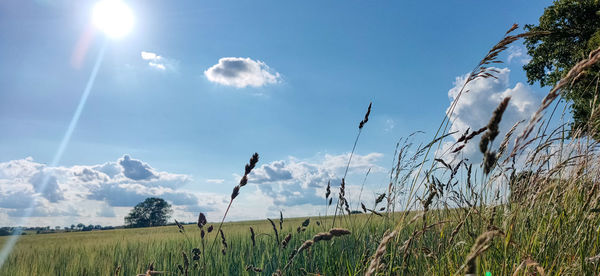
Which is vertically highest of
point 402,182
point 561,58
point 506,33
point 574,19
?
point 574,19

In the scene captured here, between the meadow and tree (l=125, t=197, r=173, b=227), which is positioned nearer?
the meadow

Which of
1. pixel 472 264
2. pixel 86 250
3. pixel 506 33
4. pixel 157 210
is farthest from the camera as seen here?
pixel 157 210

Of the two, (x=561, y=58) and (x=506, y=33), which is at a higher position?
(x=561, y=58)

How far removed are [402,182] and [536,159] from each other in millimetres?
1161

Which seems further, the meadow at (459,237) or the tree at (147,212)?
the tree at (147,212)

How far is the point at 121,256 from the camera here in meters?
4.38

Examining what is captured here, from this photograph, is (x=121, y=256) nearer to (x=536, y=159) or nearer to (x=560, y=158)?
(x=536, y=159)

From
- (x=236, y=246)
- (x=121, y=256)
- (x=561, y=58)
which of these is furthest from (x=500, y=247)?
(x=561, y=58)

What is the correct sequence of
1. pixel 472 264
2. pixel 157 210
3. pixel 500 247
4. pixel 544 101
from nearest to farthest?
pixel 472 264
pixel 544 101
pixel 500 247
pixel 157 210

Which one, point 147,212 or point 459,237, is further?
point 147,212

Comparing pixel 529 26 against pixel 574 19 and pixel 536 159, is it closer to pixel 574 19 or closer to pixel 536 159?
pixel 574 19

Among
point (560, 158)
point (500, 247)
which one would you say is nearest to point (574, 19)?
point (560, 158)

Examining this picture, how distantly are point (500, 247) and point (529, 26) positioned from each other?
19826 mm

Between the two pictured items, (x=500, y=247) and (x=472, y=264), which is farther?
(x=500, y=247)
